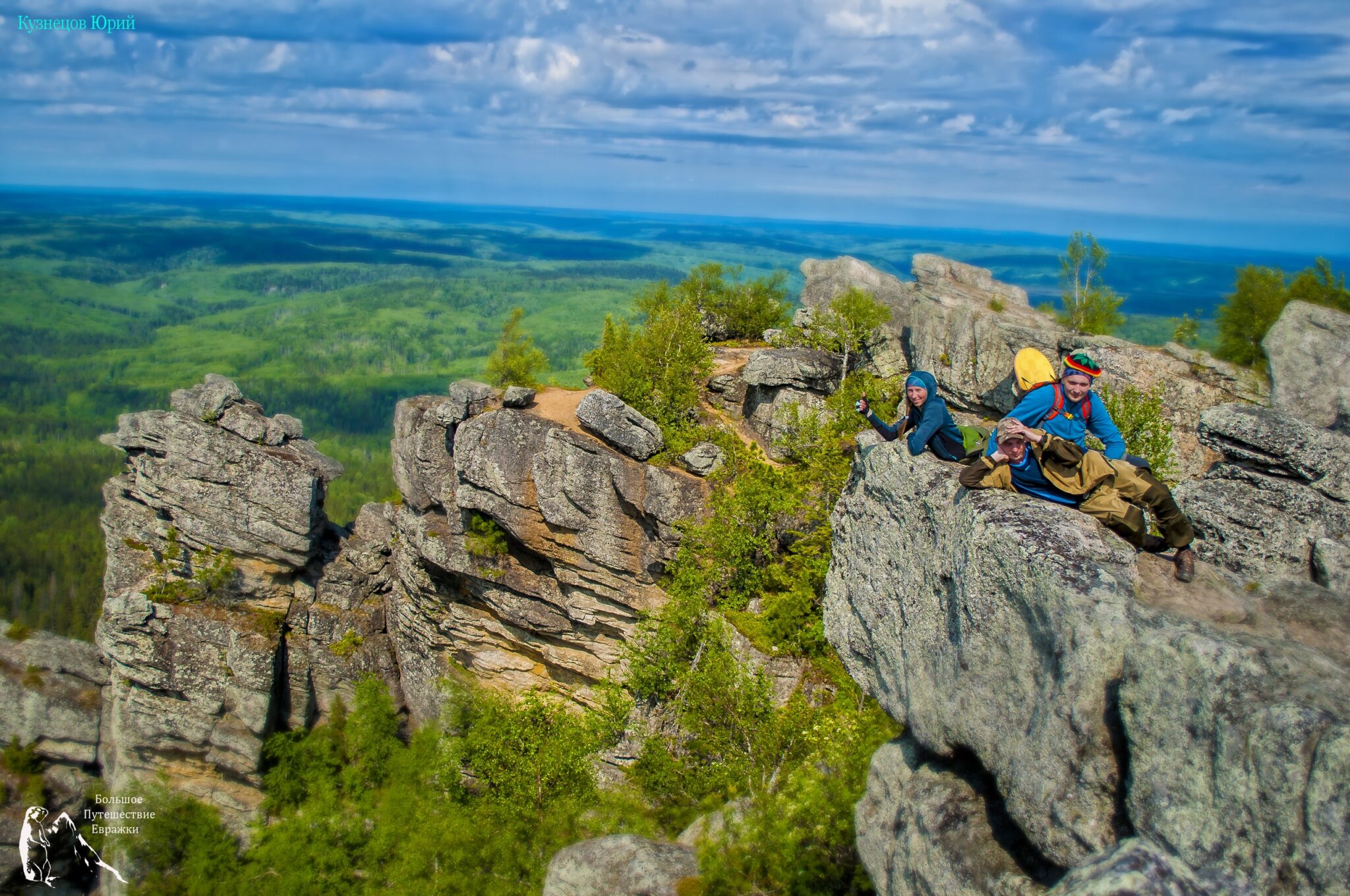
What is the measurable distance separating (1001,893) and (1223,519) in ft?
25.2

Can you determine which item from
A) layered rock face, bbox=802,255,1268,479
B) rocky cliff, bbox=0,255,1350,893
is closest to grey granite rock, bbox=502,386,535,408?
rocky cliff, bbox=0,255,1350,893

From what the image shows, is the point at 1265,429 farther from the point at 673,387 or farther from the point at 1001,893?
the point at 673,387

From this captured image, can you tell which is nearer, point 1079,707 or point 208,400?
point 1079,707

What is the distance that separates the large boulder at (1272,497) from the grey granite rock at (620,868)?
34.1 feet

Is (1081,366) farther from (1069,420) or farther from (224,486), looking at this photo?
(224,486)

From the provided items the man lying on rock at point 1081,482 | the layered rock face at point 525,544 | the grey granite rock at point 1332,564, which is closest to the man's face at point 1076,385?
the man lying on rock at point 1081,482

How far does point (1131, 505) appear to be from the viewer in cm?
864

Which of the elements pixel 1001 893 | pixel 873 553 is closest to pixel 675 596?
pixel 873 553

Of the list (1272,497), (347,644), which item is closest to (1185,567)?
(1272,497)

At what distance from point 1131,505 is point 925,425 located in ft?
9.85

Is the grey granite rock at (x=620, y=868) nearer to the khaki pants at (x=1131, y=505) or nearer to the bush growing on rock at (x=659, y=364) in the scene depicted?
the khaki pants at (x=1131, y=505)

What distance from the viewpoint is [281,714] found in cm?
3644

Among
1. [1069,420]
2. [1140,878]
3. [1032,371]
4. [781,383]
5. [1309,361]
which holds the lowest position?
[1140,878]

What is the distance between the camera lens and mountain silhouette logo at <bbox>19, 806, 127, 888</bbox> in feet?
113
